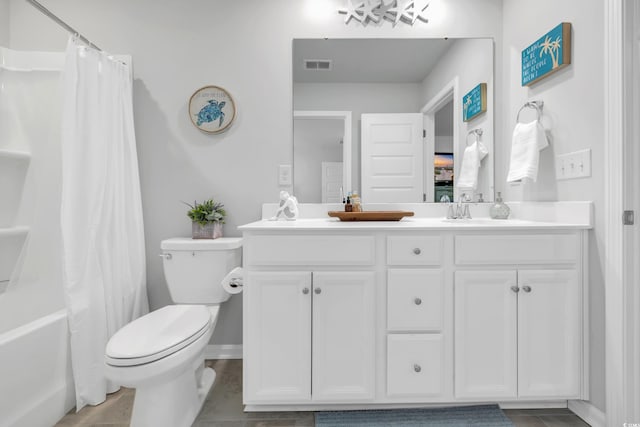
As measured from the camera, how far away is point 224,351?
2195 mm

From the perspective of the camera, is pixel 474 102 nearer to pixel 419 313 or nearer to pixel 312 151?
pixel 312 151

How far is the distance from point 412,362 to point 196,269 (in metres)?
1.20

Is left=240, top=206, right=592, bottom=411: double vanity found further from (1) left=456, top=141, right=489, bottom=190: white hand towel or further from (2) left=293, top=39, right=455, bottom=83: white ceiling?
(2) left=293, top=39, right=455, bottom=83: white ceiling

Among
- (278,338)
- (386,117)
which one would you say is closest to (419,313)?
(278,338)

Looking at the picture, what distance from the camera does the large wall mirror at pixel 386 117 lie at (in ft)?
6.97

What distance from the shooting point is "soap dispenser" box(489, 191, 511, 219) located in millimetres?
2045

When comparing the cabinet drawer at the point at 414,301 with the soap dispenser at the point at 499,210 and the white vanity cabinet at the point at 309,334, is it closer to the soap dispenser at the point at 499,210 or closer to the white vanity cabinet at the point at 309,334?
the white vanity cabinet at the point at 309,334

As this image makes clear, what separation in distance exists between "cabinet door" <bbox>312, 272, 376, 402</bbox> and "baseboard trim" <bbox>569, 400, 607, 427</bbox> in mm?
947

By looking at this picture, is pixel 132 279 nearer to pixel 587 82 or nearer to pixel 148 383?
pixel 148 383

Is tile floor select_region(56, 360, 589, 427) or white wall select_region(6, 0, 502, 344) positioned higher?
white wall select_region(6, 0, 502, 344)

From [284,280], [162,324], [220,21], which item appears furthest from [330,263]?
[220,21]

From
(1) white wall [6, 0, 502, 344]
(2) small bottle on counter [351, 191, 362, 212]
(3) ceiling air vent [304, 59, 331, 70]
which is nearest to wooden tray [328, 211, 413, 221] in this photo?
(2) small bottle on counter [351, 191, 362, 212]

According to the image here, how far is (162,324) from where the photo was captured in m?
1.55

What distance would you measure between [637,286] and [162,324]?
1.96m
